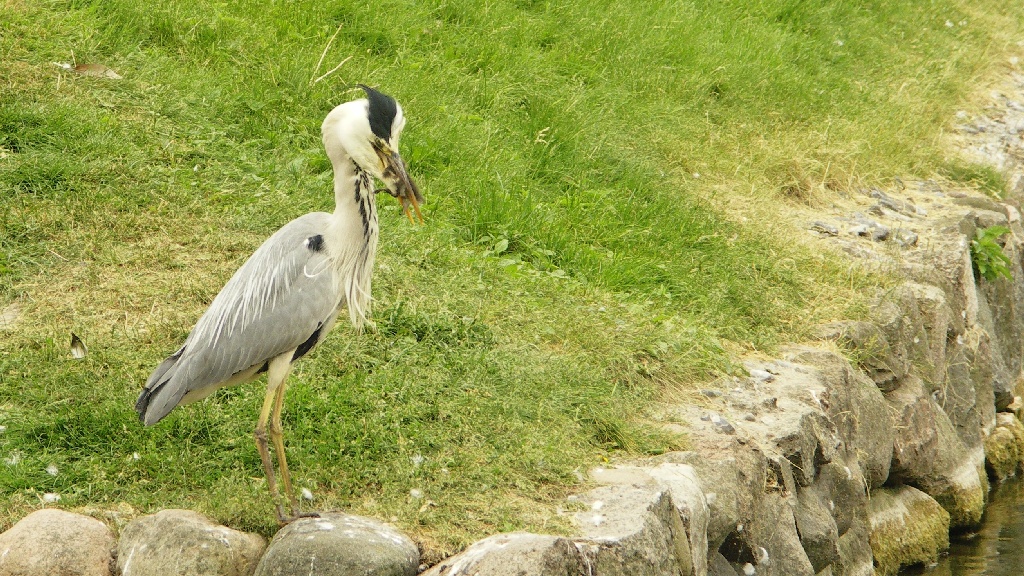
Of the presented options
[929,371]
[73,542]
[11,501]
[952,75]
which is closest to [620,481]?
[73,542]

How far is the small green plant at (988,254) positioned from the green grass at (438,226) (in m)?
1.08

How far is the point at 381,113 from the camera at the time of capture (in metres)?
3.93

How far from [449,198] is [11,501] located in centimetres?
338

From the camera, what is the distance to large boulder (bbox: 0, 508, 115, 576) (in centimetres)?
368

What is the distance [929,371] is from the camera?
6883 millimetres

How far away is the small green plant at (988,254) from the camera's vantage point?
794 cm

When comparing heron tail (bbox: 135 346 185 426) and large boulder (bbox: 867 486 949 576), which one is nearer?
heron tail (bbox: 135 346 185 426)

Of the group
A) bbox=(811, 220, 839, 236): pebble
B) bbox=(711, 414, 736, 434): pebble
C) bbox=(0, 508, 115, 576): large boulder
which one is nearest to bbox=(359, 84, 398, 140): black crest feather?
bbox=(0, 508, 115, 576): large boulder

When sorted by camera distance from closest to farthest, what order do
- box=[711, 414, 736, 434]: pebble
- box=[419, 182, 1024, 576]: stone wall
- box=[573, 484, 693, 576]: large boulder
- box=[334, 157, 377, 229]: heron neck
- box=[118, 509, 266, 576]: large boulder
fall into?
box=[118, 509, 266, 576]: large boulder
box=[573, 484, 693, 576]: large boulder
box=[334, 157, 377, 229]: heron neck
box=[419, 182, 1024, 576]: stone wall
box=[711, 414, 736, 434]: pebble

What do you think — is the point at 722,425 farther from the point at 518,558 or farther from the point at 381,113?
the point at 381,113

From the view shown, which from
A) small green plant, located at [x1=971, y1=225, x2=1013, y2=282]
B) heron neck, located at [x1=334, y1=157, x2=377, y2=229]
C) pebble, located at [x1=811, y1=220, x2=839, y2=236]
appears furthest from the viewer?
small green plant, located at [x1=971, y1=225, x2=1013, y2=282]

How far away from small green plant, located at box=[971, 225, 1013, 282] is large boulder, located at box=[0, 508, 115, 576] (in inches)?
257

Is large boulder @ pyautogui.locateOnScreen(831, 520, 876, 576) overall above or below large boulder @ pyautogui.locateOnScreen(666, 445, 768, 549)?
below

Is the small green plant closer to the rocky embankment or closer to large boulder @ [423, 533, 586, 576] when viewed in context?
the rocky embankment
